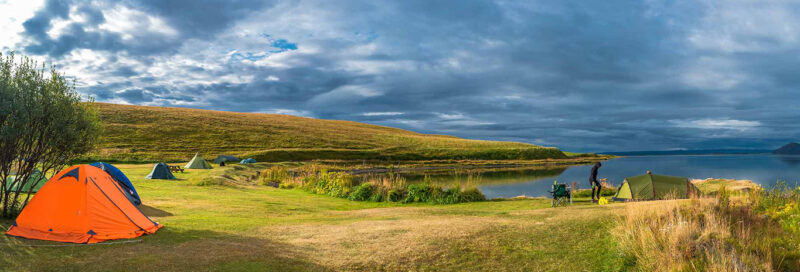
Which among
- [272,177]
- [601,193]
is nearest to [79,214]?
[601,193]

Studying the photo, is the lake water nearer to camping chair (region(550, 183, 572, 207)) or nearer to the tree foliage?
camping chair (region(550, 183, 572, 207))

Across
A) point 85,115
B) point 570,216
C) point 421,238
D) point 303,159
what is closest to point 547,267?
point 421,238

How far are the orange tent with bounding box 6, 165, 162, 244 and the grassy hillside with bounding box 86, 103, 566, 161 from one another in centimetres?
6503

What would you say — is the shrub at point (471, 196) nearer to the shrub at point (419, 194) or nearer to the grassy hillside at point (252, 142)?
the shrub at point (419, 194)

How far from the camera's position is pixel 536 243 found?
489 inches

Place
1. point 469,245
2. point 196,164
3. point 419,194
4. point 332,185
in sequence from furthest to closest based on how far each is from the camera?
point 196,164 < point 332,185 < point 419,194 < point 469,245

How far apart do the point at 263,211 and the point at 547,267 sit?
547 inches

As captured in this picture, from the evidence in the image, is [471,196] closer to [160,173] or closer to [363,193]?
[363,193]

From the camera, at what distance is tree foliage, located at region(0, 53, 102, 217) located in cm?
1373

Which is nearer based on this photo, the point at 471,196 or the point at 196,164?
the point at 471,196

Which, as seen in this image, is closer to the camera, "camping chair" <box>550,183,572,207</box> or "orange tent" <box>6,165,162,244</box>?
"orange tent" <box>6,165,162,244</box>

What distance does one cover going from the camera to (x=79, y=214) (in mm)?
12875

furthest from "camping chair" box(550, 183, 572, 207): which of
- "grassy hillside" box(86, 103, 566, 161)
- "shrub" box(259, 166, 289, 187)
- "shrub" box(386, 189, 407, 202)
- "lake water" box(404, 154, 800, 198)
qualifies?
"grassy hillside" box(86, 103, 566, 161)

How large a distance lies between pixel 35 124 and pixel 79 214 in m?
3.80
